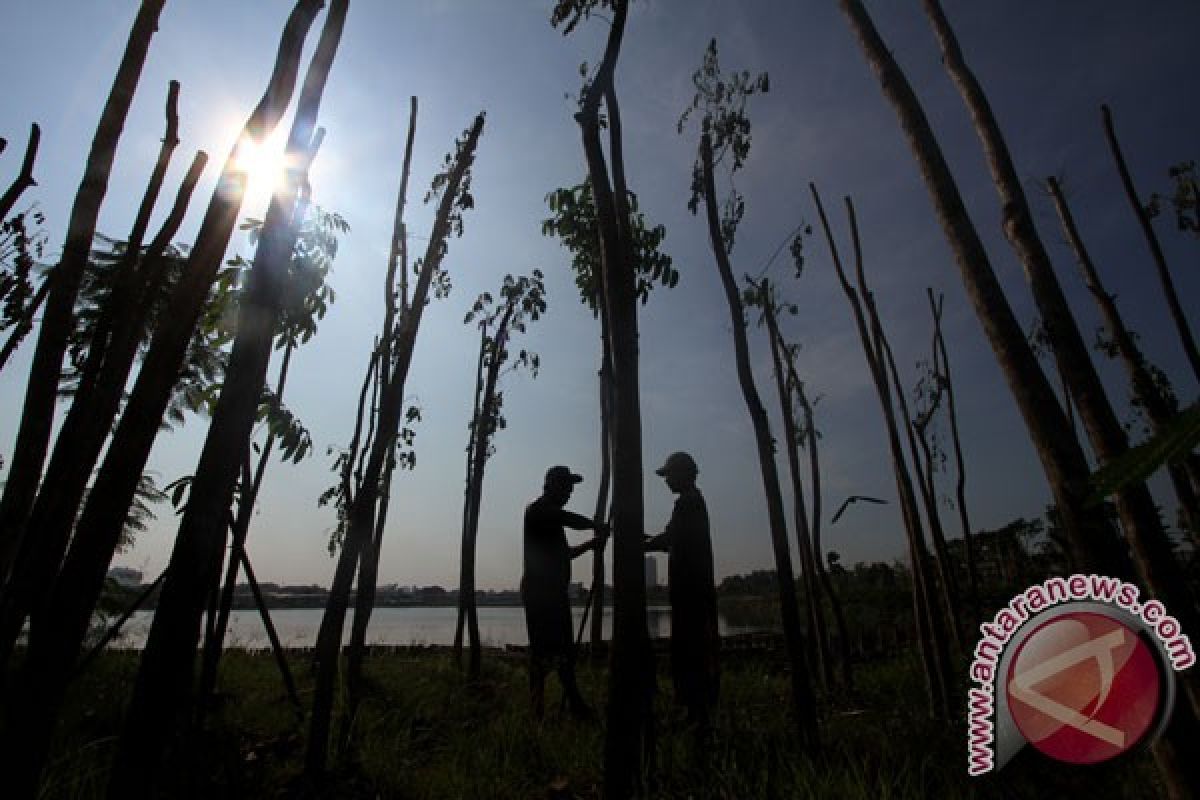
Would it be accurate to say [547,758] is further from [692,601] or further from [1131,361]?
[1131,361]

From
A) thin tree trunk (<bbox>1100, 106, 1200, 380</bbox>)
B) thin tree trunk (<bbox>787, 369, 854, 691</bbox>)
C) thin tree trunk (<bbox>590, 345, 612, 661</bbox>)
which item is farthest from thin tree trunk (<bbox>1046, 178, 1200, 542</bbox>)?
thin tree trunk (<bbox>590, 345, 612, 661</bbox>)

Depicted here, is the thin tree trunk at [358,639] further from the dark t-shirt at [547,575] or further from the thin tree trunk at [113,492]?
the thin tree trunk at [113,492]

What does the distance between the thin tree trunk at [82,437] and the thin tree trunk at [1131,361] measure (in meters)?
8.52

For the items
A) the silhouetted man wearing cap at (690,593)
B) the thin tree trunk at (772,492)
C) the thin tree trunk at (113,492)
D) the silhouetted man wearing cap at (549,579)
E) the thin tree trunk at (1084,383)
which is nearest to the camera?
the thin tree trunk at (113,492)

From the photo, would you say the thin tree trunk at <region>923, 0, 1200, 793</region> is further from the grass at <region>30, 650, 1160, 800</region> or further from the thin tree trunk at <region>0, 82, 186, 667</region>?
the thin tree trunk at <region>0, 82, 186, 667</region>

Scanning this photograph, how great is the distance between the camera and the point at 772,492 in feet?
15.0

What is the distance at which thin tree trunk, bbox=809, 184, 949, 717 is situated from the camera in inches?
202

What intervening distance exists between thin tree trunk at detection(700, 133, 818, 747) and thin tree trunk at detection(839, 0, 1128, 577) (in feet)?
5.81

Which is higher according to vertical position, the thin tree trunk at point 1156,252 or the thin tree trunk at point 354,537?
the thin tree trunk at point 1156,252

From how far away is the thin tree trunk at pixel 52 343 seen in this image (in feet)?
7.28

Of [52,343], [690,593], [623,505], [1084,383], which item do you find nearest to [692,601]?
[690,593]

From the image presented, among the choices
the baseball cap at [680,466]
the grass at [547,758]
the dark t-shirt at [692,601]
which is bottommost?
the grass at [547,758]

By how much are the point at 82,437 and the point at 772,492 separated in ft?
13.2

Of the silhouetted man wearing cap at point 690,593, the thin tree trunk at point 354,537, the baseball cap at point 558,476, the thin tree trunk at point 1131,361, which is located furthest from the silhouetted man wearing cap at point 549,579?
the thin tree trunk at point 1131,361
